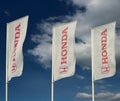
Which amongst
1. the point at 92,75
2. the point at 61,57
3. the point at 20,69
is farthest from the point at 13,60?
the point at 92,75

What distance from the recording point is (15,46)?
4072 cm

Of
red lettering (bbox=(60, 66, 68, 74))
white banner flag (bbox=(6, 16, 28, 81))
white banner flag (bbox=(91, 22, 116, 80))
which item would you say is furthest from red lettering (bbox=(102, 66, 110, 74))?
white banner flag (bbox=(6, 16, 28, 81))

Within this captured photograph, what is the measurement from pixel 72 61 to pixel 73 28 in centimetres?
330

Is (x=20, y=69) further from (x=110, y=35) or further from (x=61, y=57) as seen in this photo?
(x=110, y=35)

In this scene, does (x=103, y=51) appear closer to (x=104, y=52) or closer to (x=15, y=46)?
(x=104, y=52)

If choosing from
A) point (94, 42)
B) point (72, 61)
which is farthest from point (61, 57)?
point (94, 42)

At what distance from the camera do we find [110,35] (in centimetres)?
4175

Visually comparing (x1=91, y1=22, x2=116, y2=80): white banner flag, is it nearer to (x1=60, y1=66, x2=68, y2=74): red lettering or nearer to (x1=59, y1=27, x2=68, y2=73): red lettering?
(x1=59, y1=27, x2=68, y2=73): red lettering

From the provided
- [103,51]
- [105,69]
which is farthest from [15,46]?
[105,69]

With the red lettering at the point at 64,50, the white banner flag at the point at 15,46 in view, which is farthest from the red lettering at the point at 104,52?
the white banner flag at the point at 15,46

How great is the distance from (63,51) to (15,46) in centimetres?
482

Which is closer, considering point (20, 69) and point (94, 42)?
point (20, 69)

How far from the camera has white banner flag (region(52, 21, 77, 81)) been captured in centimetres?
4091

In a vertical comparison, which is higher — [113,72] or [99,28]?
[99,28]
